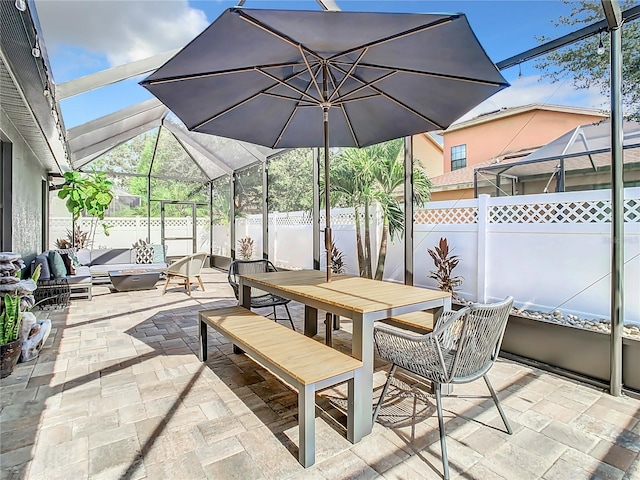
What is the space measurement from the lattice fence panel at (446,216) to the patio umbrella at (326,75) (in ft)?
3.59

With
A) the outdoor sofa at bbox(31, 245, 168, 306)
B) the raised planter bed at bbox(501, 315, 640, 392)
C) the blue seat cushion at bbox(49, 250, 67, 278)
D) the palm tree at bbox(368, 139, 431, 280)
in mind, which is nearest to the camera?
the raised planter bed at bbox(501, 315, 640, 392)

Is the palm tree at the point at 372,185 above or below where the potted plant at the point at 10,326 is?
above

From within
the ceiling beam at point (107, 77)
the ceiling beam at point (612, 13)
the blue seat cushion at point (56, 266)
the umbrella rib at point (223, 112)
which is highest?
the ceiling beam at point (107, 77)

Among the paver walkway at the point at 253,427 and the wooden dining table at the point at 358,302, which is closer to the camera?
the paver walkway at the point at 253,427

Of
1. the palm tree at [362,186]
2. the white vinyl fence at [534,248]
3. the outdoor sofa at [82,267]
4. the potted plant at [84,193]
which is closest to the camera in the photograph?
the white vinyl fence at [534,248]

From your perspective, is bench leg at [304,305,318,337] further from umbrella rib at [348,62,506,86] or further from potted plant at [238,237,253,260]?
potted plant at [238,237,253,260]

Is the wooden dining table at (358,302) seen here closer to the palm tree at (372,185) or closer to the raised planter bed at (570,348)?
the raised planter bed at (570,348)

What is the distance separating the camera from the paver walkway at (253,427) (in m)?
1.76

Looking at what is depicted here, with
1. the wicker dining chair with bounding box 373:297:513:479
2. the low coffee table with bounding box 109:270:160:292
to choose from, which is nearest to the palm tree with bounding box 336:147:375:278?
the wicker dining chair with bounding box 373:297:513:479

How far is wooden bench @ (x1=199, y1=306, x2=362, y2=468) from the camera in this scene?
5.80 ft

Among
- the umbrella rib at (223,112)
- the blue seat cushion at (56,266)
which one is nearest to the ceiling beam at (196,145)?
the blue seat cushion at (56,266)

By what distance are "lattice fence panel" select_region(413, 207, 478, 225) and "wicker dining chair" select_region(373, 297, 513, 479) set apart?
2.03 m

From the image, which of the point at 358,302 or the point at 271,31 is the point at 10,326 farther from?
the point at 271,31

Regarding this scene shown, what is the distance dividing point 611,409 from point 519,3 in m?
3.47
